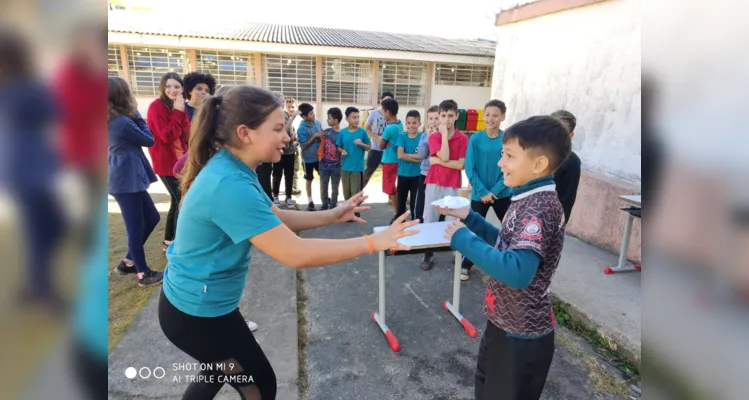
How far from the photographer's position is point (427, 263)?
4.44 meters

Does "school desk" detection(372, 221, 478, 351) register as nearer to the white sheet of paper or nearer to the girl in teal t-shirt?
the white sheet of paper

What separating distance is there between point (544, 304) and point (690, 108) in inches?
57.3

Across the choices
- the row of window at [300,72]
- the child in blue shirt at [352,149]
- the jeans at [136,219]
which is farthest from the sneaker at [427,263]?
the row of window at [300,72]

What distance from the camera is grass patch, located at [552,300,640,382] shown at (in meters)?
2.86

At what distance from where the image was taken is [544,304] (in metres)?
1.68

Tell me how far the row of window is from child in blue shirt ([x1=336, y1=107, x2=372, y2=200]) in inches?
369

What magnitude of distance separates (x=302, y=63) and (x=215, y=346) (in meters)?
14.2

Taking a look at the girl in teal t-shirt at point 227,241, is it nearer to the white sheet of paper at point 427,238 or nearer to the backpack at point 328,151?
the white sheet of paper at point 427,238

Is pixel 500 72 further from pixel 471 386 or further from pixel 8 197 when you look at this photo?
pixel 8 197

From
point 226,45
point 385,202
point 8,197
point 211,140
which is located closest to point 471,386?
point 211,140

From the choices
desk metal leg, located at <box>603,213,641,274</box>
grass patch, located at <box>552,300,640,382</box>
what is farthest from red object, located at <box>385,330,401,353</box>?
desk metal leg, located at <box>603,213,641,274</box>

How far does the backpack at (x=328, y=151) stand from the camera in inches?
237

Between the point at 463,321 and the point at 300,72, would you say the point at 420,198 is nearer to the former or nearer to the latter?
the point at 463,321

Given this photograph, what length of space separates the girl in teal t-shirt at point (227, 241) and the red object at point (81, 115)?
0.97 meters
